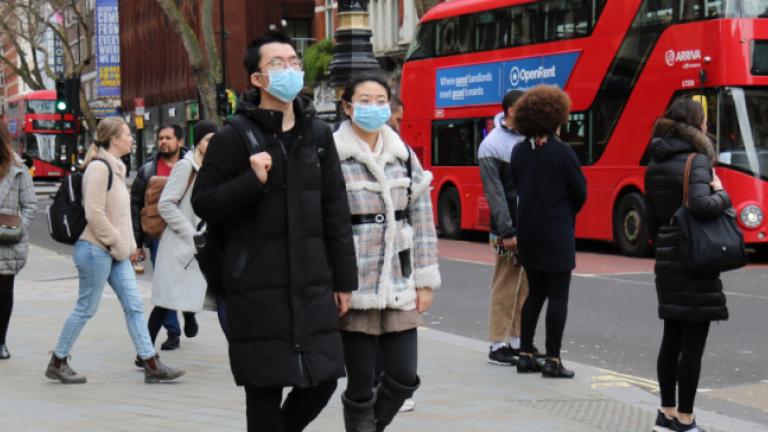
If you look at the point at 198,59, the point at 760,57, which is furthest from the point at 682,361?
the point at 198,59

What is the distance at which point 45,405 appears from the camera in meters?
7.41

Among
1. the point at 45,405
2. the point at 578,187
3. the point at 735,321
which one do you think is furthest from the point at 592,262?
the point at 45,405

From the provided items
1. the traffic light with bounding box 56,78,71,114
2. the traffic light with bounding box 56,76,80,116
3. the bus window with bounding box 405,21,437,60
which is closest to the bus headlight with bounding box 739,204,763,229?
the bus window with bounding box 405,21,437,60

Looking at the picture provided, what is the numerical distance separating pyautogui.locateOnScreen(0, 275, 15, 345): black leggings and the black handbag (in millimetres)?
5052

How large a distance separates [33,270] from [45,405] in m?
10.3

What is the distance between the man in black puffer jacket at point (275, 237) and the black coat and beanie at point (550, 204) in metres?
3.48

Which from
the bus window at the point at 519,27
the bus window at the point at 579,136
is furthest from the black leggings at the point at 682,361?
the bus window at the point at 519,27

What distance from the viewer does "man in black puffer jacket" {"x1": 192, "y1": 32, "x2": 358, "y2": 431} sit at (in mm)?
4625

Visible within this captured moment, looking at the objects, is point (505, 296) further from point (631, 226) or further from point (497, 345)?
point (631, 226)

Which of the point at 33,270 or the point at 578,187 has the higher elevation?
the point at 578,187

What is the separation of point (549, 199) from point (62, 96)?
78.8 ft

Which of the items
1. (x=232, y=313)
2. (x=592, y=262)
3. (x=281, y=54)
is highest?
(x=281, y=54)

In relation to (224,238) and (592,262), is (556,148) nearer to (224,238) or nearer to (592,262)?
(224,238)

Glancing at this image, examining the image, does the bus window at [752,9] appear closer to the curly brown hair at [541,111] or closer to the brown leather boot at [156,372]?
the curly brown hair at [541,111]
